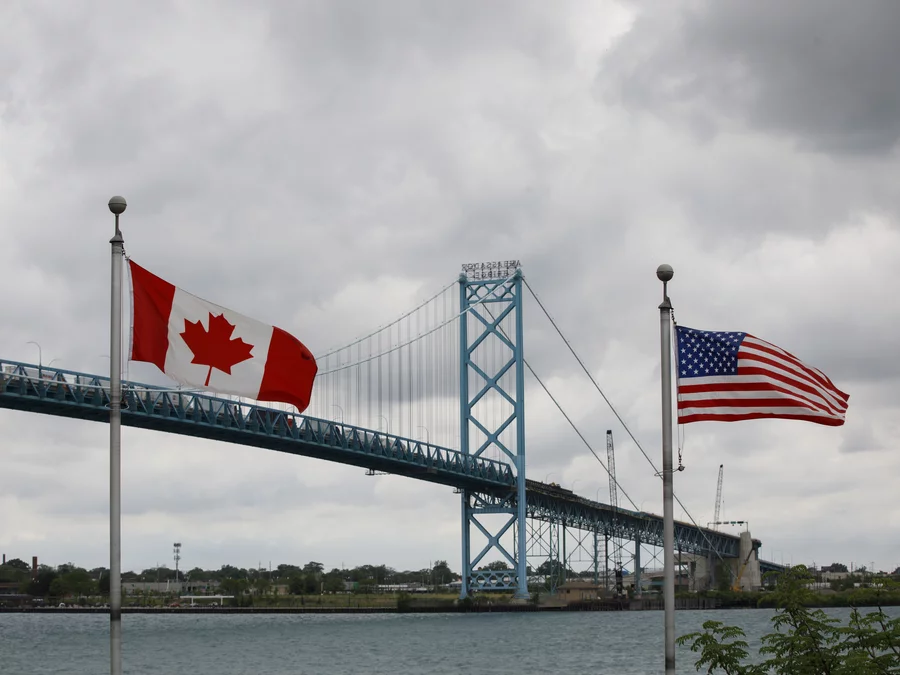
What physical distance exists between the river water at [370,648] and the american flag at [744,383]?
83.2ft

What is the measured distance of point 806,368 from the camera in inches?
645

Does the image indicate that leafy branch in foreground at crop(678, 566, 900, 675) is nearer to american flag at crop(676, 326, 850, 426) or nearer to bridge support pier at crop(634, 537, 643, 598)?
american flag at crop(676, 326, 850, 426)

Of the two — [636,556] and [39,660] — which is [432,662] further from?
[636,556]

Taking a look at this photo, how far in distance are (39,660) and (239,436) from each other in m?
17.4

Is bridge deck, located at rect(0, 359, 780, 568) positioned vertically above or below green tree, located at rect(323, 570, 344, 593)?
above

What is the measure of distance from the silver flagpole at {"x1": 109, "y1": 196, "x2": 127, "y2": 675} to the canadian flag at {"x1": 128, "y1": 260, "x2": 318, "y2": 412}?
180 mm

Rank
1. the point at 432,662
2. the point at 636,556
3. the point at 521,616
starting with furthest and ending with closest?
the point at 636,556 → the point at 521,616 → the point at 432,662

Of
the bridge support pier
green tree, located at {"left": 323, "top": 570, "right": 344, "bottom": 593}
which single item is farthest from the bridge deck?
green tree, located at {"left": 323, "top": 570, "right": 344, "bottom": 593}

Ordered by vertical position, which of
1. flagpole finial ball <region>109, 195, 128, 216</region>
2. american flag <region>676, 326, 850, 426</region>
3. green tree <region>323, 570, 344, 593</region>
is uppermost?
flagpole finial ball <region>109, 195, 128, 216</region>

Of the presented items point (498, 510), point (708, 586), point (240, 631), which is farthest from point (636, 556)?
point (240, 631)

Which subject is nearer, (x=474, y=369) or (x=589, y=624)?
(x=589, y=624)

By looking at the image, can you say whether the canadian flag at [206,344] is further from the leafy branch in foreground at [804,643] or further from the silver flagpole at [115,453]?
the leafy branch in foreground at [804,643]

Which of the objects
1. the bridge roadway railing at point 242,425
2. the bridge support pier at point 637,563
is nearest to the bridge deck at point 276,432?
the bridge roadway railing at point 242,425

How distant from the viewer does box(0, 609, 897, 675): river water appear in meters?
43.2
